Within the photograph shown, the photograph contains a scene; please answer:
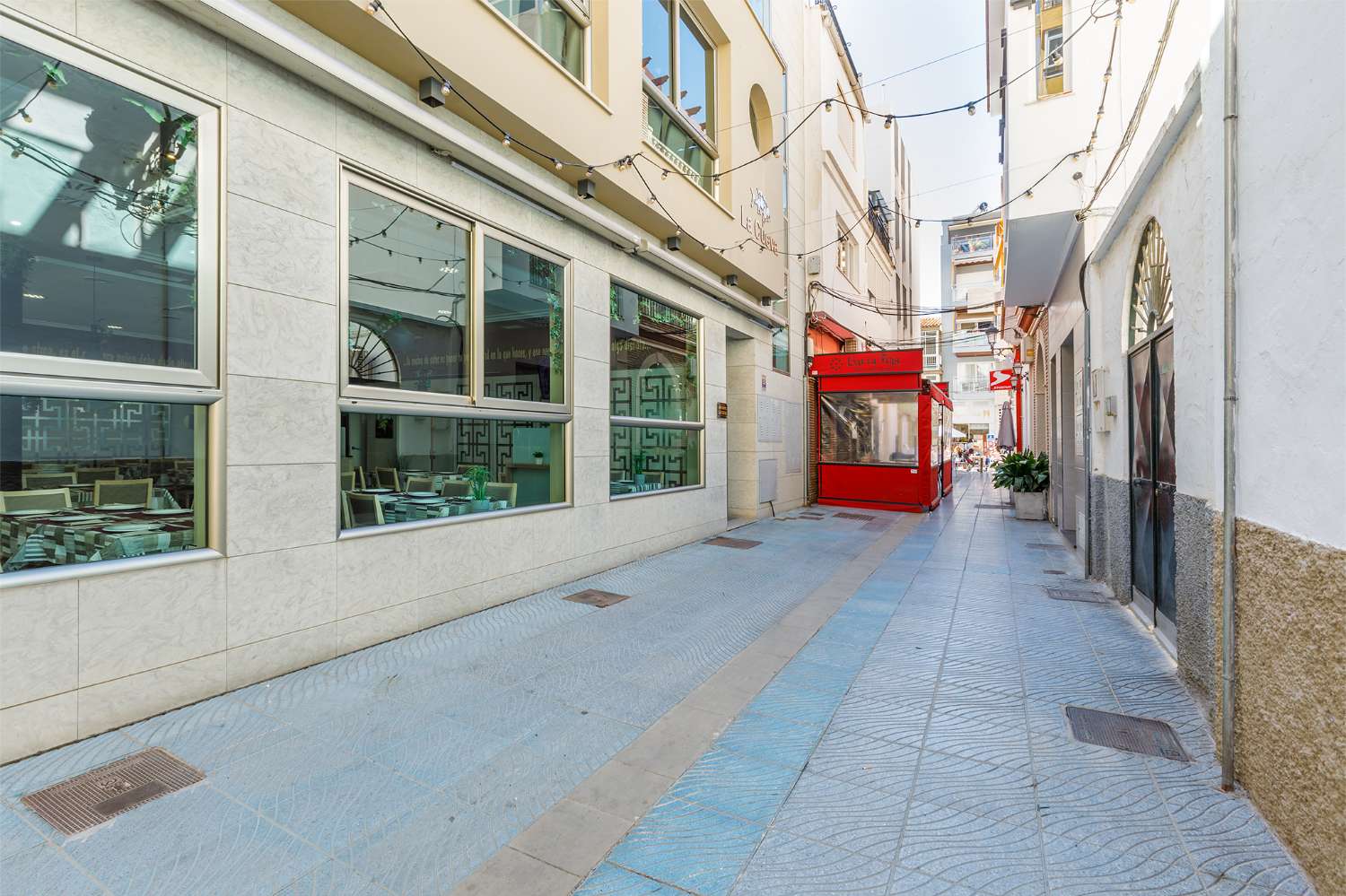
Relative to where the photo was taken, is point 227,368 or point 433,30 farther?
point 433,30

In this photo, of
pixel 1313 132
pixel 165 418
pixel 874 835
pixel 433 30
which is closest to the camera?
pixel 1313 132

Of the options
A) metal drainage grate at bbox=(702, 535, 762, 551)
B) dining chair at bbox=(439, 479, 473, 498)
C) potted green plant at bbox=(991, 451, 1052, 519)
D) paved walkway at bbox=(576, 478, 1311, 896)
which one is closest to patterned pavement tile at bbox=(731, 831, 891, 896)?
paved walkway at bbox=(576, 478, 1311, 896)

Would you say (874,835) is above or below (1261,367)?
below

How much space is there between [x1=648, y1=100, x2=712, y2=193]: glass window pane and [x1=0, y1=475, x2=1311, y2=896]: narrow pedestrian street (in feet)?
22.9

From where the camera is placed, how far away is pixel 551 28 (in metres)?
6.59

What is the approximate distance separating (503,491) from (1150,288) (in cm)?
575

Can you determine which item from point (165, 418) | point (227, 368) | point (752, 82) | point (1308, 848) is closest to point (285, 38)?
point (227, 368)

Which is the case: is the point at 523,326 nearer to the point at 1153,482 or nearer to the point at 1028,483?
the point at 1153,482

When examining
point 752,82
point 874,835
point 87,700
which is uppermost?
point 752,82

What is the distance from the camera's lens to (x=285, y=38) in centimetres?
376

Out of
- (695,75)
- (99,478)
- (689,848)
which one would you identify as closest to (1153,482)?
(689,848)

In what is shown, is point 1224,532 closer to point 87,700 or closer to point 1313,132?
point 1313,132

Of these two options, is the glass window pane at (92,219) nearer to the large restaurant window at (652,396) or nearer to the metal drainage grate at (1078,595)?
the large restaurant window at (652,396)

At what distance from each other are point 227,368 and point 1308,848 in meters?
5.27
